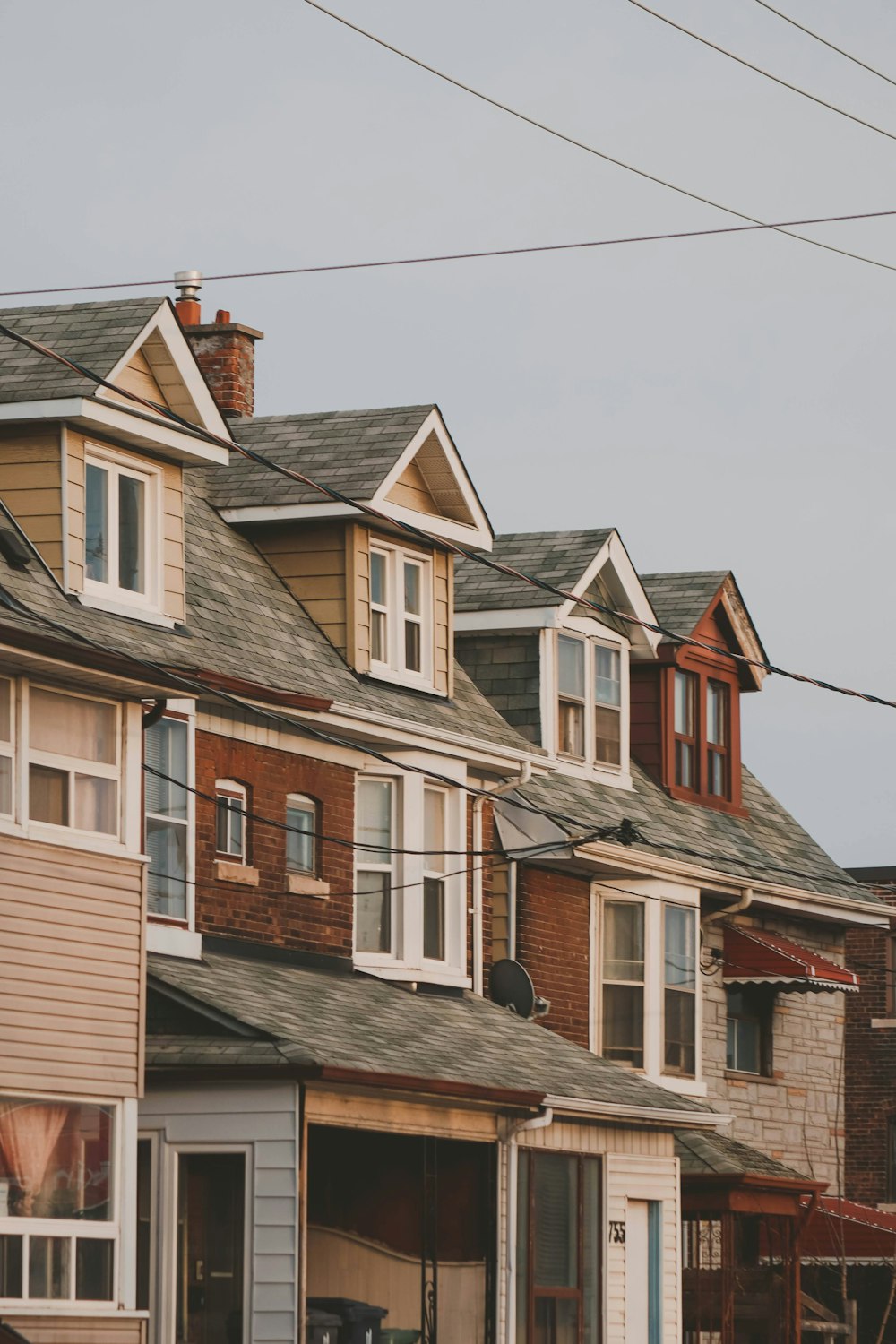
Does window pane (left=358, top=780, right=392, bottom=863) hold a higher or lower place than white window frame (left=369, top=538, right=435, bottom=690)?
lower

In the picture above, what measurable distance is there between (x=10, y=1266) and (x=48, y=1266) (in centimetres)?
42

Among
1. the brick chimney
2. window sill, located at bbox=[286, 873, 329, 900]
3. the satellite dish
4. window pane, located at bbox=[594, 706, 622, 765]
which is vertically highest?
the brick chimney

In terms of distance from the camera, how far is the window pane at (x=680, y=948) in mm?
29828

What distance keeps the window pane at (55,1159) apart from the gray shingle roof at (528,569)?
11422mm

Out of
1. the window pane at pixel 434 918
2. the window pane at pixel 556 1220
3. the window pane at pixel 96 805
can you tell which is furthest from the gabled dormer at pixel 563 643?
the window pane at pixel 96 805

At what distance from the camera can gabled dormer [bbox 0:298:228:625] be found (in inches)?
848

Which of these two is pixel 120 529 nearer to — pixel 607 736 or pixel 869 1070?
pixel 607 736

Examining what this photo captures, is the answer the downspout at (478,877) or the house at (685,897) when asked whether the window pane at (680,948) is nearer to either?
the house at (685,897)

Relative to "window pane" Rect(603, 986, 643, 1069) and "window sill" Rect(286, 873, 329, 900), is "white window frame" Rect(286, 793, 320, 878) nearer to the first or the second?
"window sill" Rect(286, 873, 329, 900)

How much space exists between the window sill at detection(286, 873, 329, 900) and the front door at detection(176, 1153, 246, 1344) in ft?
11.5

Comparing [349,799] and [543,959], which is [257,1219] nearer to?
[349,799]

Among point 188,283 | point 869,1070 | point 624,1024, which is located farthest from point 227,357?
point 869,1070

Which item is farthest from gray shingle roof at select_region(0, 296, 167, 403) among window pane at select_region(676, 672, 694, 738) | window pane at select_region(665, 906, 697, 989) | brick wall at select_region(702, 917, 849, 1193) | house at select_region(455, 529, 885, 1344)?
brick wall at select_region(702, 917, 849, 1193)

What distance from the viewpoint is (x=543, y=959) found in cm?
2806
